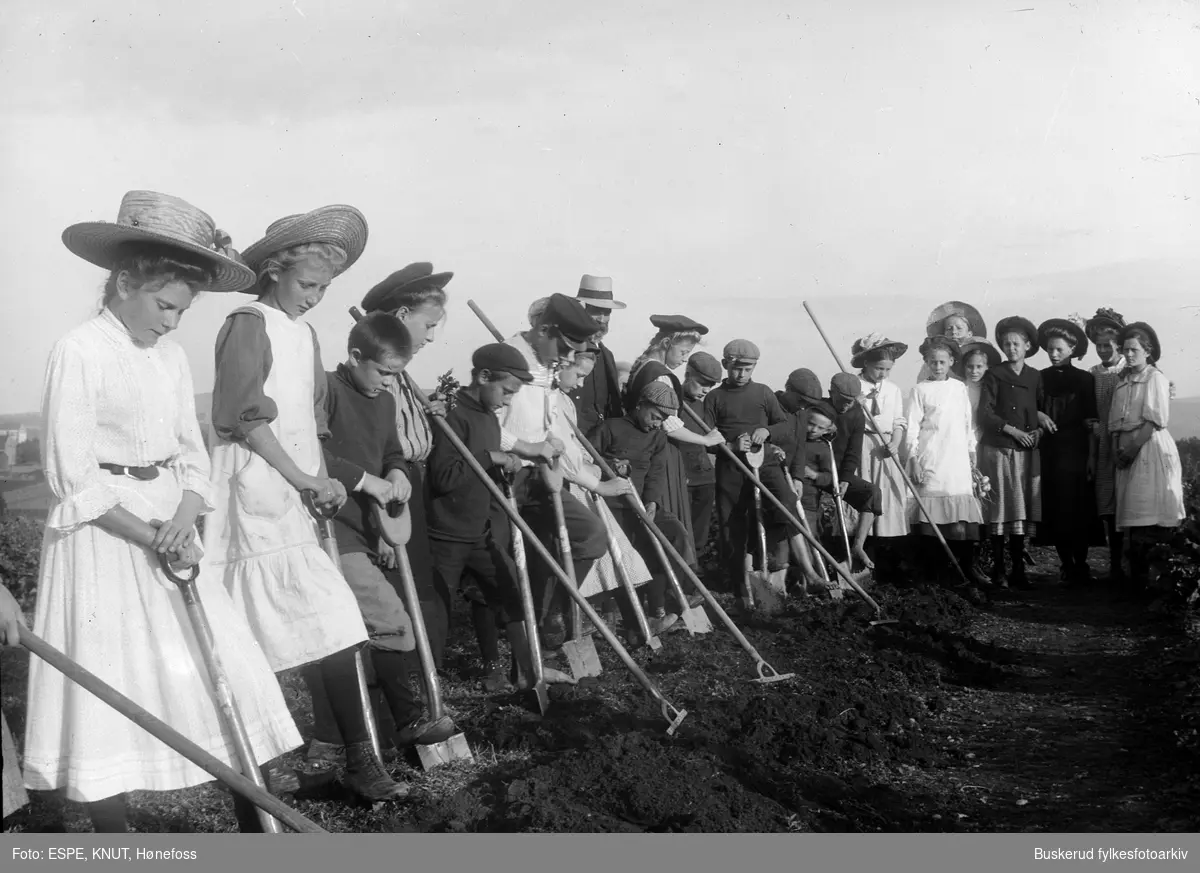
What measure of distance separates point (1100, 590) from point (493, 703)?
5910 millimetres

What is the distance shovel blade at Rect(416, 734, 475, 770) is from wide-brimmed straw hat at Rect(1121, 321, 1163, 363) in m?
6.60

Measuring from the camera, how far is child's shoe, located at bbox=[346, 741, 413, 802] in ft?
14.2

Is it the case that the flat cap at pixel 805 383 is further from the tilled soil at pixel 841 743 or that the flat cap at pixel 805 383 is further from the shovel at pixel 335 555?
the shovel at pixel 335 555

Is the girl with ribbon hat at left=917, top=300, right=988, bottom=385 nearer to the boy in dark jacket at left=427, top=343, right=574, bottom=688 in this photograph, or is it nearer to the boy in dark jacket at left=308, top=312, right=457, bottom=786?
the boy in dark jacket at left=427, top=343, right=574, bottom=688

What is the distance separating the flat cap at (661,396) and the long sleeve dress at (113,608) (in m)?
4.13

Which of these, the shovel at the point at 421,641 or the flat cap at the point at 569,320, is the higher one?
the flat cap at the point at 569,320

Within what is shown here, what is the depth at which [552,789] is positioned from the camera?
4.42m

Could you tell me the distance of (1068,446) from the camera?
9.91 metres

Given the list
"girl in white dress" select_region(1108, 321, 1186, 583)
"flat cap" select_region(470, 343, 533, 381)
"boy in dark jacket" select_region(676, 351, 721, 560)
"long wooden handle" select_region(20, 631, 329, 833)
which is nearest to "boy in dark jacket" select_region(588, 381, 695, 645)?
"boy in dark jacket" select_region(676, 351, 721, 560)

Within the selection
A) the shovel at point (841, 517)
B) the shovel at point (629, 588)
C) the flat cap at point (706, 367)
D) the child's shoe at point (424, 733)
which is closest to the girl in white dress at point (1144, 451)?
the shovel at point (841, 517)

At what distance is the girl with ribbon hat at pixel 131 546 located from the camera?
3.54m

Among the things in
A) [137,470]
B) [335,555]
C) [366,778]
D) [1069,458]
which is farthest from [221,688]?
[1069,458]

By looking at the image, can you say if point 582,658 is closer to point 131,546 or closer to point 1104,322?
point 131,546
